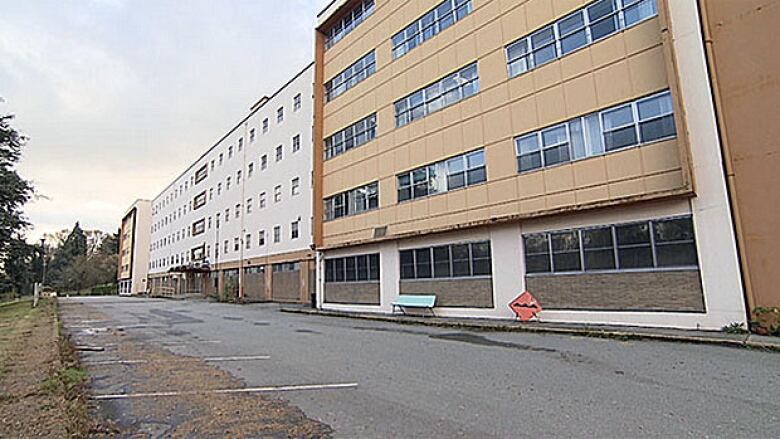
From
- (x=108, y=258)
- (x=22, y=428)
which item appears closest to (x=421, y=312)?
(x=22, y=428)

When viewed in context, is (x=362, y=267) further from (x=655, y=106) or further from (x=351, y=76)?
(x=655, y=106)

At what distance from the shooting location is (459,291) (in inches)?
692

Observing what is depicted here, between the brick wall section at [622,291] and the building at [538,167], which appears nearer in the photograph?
the brick wall section at [622,291]

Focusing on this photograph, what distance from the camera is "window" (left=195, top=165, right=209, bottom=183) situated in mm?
53375

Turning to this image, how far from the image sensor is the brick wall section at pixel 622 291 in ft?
38.7

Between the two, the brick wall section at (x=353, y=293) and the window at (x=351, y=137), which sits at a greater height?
the window at (x=351, y=137)

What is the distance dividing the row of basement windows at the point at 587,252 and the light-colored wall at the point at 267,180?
13.6 meters

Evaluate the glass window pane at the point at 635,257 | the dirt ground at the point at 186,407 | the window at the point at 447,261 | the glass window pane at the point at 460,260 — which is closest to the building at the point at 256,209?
the window at the point at 447,261

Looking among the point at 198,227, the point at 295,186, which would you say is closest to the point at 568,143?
the point at 295,186

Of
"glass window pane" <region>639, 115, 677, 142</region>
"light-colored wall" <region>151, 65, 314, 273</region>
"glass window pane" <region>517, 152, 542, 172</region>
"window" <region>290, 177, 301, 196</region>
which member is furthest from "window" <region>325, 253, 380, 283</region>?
"glass window pane" <region>639, 115, 677, 142</region>

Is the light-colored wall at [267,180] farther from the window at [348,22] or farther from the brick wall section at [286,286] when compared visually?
the window at [348,22]

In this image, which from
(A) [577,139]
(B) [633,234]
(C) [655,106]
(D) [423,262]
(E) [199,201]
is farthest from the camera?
(E) [199,201]

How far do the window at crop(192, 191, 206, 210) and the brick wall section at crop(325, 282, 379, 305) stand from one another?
33.5m

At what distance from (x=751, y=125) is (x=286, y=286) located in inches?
1070
